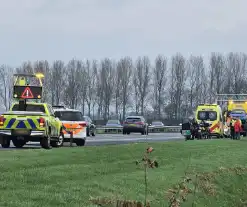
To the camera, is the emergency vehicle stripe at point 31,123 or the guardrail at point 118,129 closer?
the emergency vehicle stripe at point 31,123

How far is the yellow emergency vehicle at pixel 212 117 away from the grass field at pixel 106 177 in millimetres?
21392

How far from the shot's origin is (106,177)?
13.2 m

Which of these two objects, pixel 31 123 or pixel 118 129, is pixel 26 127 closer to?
pixel 31 123

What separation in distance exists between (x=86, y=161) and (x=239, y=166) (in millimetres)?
6996

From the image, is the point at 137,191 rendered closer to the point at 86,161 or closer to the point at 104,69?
the point at 86,161

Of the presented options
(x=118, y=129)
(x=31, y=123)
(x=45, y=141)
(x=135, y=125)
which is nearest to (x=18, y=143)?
(x=45, y=141)

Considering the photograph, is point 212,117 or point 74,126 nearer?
point 74,126

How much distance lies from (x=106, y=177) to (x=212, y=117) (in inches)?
1247

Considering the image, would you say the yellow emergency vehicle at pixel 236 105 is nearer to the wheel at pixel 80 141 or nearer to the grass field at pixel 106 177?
the wheel at pixel 80 141

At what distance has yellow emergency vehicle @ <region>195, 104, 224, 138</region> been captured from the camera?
43719 millimetres

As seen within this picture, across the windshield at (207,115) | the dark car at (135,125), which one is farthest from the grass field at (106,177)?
the dark car at (135,125)

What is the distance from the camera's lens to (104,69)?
9744cm

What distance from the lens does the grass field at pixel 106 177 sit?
34.8ft

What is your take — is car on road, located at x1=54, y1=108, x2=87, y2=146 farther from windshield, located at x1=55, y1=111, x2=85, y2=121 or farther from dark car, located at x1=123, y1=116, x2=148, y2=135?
dark car, located at x1=123, y1=116, x2=148, y2=135
